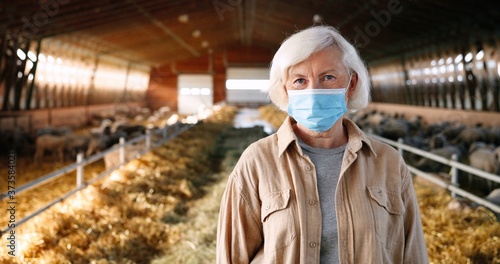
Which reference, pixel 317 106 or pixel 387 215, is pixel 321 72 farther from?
pixel 387 215

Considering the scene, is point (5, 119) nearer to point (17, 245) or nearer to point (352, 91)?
point (17, 245)

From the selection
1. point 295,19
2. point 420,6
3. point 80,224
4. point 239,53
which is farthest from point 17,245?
point 239,53

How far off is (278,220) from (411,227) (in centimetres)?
64

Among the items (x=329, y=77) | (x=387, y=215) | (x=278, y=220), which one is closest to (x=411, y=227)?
(x=387, y=215)

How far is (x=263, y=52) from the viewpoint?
40781 millimetres

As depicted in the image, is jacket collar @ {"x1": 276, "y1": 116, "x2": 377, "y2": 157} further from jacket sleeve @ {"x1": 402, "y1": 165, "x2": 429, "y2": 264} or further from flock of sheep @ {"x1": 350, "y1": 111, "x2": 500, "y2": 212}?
flock of sheep @ {"x1": 350, "y1": 111, "x2": 500, "y2": 212}

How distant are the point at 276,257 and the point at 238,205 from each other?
0.90ft

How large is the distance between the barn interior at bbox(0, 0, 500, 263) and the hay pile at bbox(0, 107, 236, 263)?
2 cm

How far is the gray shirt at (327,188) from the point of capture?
6.75 feet

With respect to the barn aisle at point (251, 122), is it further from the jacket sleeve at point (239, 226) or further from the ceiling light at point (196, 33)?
the jacket sleeve at point (239, 226)

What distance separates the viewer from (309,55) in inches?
82.9

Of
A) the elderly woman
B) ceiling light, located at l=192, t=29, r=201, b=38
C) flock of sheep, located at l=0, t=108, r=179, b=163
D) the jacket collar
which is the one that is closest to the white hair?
the elderly woman

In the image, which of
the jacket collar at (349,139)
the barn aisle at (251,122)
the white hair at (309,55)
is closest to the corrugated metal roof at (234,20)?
the barn aisle at (251,122)

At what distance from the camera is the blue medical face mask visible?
2.16m
